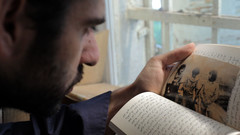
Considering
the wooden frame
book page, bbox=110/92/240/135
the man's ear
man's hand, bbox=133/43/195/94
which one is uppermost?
the man's ear

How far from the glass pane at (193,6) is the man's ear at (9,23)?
2.74ft

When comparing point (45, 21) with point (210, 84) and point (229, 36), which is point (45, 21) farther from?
point (229, 36)

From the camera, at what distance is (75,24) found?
0.47m

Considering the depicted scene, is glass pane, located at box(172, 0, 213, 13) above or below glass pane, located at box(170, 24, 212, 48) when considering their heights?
above

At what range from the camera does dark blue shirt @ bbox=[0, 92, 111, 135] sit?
29.4 inches

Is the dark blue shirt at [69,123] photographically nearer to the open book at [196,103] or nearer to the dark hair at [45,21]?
the open book at [196,103]

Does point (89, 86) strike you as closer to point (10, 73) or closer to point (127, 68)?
point (127, 68)

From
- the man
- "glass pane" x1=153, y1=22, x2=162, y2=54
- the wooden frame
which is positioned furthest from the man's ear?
"glass pane" x1=153, y1=22, x2=162, y2=54

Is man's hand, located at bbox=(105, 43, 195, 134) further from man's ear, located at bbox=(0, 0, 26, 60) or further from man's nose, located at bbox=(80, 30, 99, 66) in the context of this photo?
man's ear, located at bbox=(0, 0, 26, 60)

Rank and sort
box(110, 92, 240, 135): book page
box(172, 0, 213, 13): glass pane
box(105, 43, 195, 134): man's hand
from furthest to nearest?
box(172, 0, 213, 13): glass pane, box(105, 43, 195, 134): man's hand, box(110, 92, 240, 135): book page

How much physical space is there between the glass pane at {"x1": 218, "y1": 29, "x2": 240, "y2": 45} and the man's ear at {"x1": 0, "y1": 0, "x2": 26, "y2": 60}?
833mm

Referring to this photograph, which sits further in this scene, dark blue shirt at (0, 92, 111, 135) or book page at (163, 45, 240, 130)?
dark blue shirt at (0, 92, 111, 135)

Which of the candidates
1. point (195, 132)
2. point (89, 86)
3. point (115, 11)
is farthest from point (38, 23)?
point (115, 11)

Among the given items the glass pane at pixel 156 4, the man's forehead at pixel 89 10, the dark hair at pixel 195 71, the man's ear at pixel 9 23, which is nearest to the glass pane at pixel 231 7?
the glass pane at pixel 156 4
